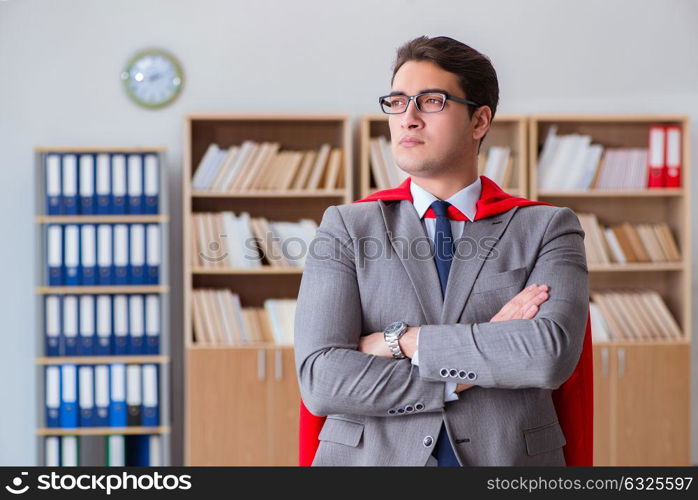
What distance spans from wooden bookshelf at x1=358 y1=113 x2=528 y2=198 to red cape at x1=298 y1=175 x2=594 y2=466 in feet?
7.86

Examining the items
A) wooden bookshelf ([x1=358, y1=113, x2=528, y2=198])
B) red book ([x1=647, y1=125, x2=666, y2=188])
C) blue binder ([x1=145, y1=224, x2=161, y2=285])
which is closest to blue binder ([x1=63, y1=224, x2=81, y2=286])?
blue binder ([x1=145, y1=224, x2=161, y2=285])

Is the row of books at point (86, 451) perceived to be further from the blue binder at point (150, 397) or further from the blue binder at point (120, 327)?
the blue binder at point (120, 327)

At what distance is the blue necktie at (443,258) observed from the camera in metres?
1.60

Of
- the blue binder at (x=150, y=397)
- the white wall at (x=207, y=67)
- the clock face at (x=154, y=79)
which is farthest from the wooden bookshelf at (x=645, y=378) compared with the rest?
the blue binder at (x=150, y=397)

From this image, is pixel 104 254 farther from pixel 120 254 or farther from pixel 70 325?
pixel 70 325

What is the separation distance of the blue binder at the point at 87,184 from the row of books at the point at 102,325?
0.43m

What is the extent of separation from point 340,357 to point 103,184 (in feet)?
8.81

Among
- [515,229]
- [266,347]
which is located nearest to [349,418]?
[515,229]

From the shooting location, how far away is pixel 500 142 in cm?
446

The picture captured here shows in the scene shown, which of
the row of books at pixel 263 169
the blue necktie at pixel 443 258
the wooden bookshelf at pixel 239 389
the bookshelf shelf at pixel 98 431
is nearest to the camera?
the blue necktie at pixel 443 258

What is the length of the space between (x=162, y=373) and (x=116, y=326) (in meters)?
0.32

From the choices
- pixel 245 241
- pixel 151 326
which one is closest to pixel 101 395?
pixel 151 326
